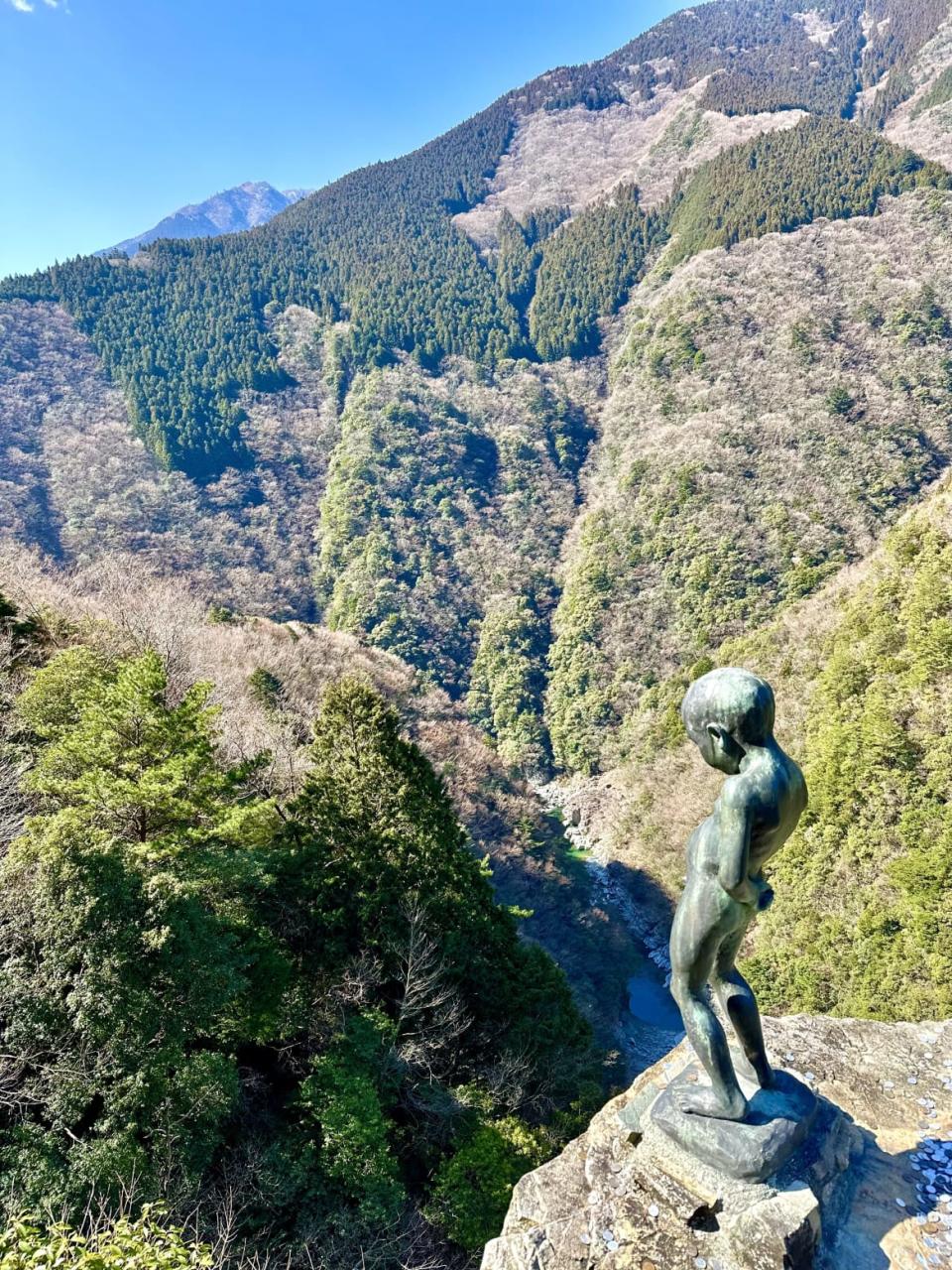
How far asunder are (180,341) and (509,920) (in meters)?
90.9

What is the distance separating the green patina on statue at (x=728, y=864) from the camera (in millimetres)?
4273

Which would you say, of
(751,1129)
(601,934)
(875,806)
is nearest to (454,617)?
(601,934)

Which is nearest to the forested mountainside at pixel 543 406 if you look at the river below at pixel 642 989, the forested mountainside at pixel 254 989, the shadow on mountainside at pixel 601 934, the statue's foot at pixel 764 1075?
the river below at pixel 642 989

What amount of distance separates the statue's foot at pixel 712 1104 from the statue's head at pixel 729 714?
2654mm

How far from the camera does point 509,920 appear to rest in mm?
15234

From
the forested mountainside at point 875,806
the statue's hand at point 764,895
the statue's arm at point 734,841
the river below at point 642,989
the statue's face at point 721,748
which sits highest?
the statue's face at point 721,748

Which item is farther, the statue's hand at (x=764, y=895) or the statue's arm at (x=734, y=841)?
the statue's hand at (x=764, y=895)

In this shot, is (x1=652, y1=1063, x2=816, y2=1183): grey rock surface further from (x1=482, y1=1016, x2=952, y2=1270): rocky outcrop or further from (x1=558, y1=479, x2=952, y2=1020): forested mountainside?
(x1=558, y1=479, x2=952, y2=1020): forested mountainside

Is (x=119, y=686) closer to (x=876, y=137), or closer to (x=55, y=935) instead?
(x=55, y=935)

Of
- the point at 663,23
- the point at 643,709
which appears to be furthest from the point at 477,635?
the point at 663,23

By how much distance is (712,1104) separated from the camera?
499 centimetres

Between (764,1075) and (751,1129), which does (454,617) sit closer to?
(764,1075)

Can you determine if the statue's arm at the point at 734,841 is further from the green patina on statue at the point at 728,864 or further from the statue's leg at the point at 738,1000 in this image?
the statue's leg at the point at 738,1000

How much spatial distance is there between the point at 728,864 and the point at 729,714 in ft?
3.39
